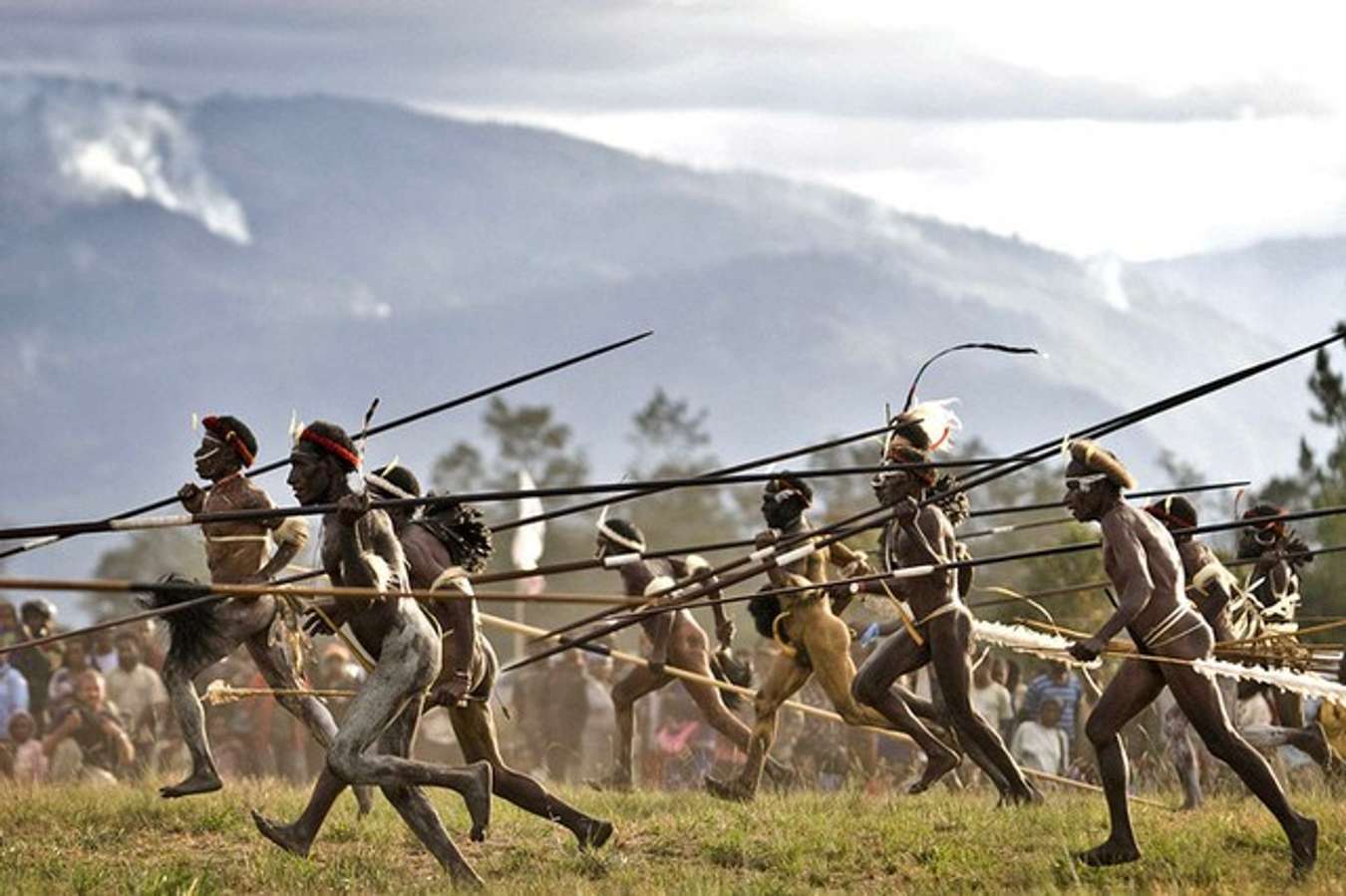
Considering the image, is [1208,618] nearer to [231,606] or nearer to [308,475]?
[231,606]

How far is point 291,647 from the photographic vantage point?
14641 mm

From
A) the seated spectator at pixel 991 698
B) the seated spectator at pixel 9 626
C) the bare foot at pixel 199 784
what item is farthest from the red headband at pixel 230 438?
the seated spectator at pixel 9 626

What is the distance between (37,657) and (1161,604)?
12.3 meters

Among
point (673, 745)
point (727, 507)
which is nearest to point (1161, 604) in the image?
point (673, 745)

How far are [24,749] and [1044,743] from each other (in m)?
7.73

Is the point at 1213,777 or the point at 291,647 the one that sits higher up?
the point at 291,647

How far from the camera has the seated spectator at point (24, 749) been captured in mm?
20078

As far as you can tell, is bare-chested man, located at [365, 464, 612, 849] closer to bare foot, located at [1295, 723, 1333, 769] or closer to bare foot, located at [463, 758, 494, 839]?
bare foot, located at [463, 758, 494, 839]

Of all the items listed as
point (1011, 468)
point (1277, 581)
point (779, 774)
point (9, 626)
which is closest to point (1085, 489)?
point (1011, 468)

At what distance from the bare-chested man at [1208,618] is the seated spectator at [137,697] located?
8876 millimetres

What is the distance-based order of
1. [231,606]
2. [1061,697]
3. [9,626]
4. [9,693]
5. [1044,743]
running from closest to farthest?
1. [231,606]
2. [1044,743]
3. [1061,697]
4. [9,693]
5. [9,626]

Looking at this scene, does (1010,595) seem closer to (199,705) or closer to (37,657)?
(199,705)

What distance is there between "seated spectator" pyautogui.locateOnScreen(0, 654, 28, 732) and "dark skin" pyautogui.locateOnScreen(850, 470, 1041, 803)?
8303 millimetres

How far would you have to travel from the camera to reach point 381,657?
40.6ft
